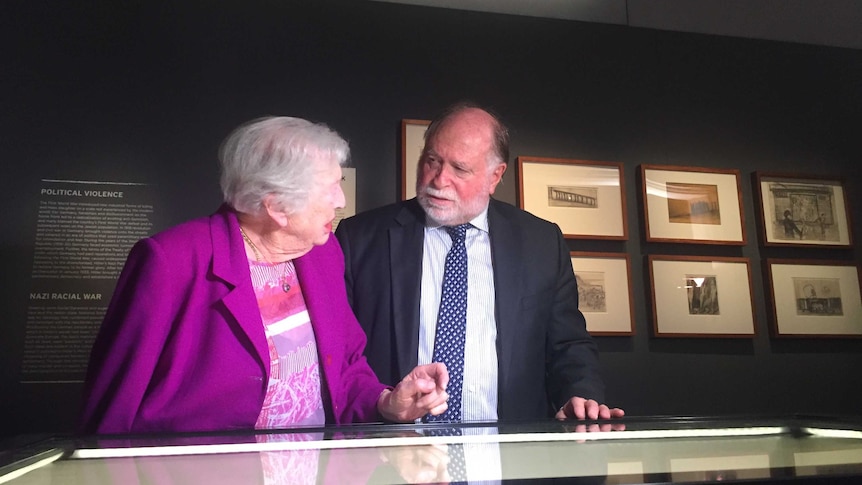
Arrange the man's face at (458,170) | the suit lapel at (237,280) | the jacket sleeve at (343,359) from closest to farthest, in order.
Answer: the suit lapel at (237,280)
the jacket sleeve at (343,359)
the man's face at (458,170)

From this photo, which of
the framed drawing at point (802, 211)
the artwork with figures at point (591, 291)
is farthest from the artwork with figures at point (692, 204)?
the artwork with figures at point (591, 291)

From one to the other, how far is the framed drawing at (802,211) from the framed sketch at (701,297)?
0.33 meters

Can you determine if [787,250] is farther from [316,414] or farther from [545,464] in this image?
[545,464]

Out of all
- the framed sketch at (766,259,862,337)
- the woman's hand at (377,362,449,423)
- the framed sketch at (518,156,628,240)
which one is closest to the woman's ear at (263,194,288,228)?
the woman's hand at (377,362,449,423)

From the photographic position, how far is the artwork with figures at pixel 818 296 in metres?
3.62

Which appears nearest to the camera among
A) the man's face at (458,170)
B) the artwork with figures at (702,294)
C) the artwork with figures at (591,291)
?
the man's face at (458,170)

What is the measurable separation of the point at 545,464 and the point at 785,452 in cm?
31

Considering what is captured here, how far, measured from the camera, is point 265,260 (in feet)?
5.62

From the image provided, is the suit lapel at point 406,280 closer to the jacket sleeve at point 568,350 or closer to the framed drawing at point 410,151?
the jacket sleeve at point 568,350

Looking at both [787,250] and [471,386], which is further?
[787,250]

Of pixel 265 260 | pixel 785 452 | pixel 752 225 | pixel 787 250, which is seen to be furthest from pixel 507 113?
pixel 785 452

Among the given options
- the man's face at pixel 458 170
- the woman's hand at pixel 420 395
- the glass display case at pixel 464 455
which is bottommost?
the glass display case at pixel 464 455

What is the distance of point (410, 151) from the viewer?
3266 mm

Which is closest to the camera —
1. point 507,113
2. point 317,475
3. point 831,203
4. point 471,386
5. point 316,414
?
point 317,475
